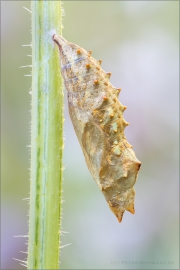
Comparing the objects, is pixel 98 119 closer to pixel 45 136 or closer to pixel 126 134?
pixel 45 136

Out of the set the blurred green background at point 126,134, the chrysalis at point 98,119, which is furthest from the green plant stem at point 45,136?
the blurred green background at point 126,134

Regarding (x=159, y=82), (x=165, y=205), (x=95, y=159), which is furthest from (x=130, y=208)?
(x=159, y=82)

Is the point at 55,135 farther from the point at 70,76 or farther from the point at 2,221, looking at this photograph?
the point at 2,221

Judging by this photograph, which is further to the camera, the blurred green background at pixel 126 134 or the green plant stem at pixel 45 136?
the blurred green background at pixel 126 134

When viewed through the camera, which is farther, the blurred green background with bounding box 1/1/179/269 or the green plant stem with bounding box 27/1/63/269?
the blurred green background with bounding box 1/1/179/269

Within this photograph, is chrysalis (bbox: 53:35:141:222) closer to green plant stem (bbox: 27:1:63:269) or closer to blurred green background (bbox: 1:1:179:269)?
green plant stem (bbox: 27:1:63:269)

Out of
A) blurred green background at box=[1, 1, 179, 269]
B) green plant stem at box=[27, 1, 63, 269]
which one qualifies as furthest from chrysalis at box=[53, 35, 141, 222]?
blurred green background at box=[1, 1, 179, 269]

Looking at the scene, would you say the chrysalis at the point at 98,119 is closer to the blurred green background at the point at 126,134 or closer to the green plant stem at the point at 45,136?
the green plant stem at the point at 45,136
